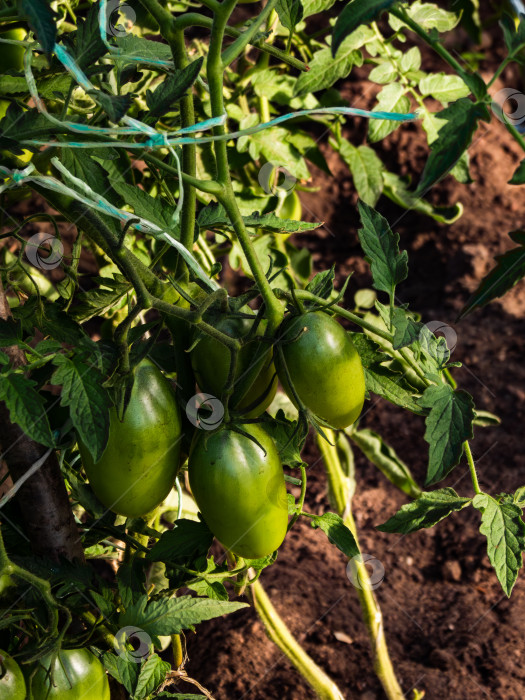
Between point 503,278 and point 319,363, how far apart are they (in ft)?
0.58

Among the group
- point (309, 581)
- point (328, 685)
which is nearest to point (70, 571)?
point (328, 685)

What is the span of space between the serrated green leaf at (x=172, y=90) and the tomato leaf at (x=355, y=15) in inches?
3.7

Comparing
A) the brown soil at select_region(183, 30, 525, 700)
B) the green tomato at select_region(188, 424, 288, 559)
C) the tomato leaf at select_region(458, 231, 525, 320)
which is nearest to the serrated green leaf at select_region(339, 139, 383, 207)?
the brown soil at select_region(183, 30, 525, 700)

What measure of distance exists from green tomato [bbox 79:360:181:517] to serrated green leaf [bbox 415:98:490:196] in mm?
267

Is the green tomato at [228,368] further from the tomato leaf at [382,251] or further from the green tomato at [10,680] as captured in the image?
the green tomato at [10,680]

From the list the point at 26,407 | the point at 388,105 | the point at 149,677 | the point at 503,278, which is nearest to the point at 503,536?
the point at 503,278

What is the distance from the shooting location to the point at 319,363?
0.61 metres

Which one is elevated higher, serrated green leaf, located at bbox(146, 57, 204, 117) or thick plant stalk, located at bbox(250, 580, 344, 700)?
serrated green leaf, located at bbox(146, 57, 204, 117)

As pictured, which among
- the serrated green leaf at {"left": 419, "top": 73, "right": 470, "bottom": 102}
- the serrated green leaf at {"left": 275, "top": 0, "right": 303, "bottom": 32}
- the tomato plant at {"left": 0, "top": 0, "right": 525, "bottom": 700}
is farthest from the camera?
the serrated green leaf at {"left": 419, "top": 73, "right": 470, "bottom": 102}

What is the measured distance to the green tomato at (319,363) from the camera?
2.00 feet

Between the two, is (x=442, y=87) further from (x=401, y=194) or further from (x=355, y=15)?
(x=355, y=15)

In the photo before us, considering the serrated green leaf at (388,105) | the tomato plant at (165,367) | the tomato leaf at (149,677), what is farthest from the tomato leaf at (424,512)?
the serrated green leaf at (388,105)

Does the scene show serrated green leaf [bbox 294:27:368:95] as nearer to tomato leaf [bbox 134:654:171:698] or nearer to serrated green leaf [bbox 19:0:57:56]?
serrated green leaf [bbox 19:0:57:56]

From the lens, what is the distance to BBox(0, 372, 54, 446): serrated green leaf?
561mm
